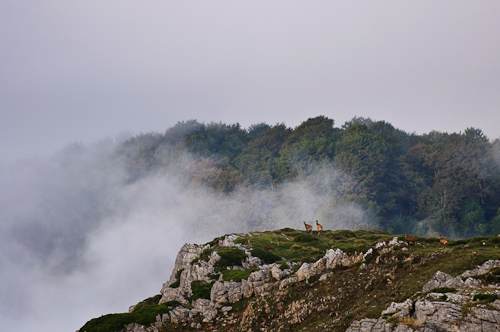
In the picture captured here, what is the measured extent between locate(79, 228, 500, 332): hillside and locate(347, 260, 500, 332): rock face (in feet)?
0.15

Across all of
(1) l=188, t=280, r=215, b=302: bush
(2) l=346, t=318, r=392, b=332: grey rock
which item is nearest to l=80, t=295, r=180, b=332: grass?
(1) l=188, t=280, r=215, b=302: bush

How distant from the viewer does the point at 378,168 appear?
120938 millimetres

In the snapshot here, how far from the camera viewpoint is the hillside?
24.2m

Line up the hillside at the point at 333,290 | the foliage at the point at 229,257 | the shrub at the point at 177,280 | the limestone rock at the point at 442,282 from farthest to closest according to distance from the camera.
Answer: the shrub at the point at 177,280 < the foliage at the point at 229,257 < the limestone rock at the point at 442,282 < the hillside at the point at 333,290

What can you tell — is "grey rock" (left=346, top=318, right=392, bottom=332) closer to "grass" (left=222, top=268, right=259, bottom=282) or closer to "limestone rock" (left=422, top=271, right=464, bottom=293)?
"limestone rock" (left=422, top=271, right=464, bottom=293)

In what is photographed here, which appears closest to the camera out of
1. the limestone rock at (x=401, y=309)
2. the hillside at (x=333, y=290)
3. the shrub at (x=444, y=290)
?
the hillside at (x=333, y=290)

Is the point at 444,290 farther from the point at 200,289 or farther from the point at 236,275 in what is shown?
the point at 200,289

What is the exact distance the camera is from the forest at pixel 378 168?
11081cm

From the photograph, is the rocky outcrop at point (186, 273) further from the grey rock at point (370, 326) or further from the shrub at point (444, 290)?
the shrub at point (444, 290)

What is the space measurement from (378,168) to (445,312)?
331 feet

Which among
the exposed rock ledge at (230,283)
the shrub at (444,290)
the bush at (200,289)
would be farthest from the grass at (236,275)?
the shrub at (444,290)

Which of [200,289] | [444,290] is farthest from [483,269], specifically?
[200,289]

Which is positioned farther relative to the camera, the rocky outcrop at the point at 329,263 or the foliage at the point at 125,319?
the foliage at the point at 125,319

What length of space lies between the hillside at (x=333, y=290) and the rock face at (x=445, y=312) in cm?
5
